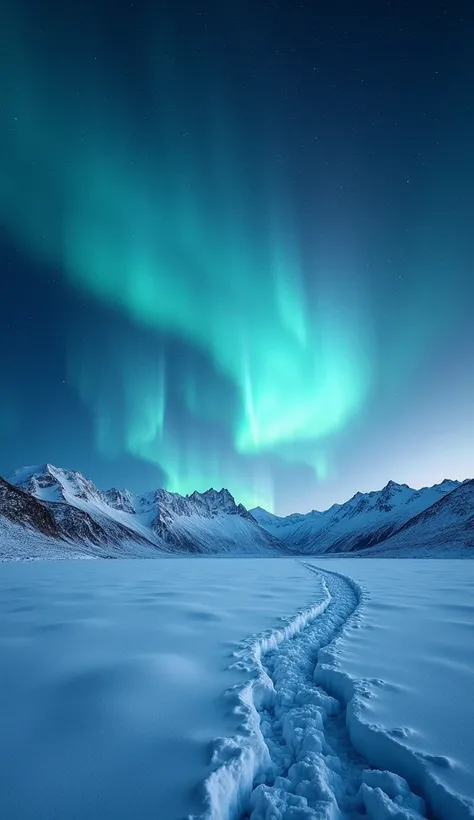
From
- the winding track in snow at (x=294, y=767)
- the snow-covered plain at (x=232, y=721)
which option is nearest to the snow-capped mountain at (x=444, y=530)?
the snow-covered plain at (x=232, y=721)

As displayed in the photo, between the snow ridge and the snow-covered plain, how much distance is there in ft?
0.05

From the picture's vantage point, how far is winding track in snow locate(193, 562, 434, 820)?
113 inches

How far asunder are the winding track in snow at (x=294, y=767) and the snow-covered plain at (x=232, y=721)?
0.02 m

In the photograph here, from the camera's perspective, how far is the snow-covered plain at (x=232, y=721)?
2.84m

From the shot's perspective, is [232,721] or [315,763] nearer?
[315,763]

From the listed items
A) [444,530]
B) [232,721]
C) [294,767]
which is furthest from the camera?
[444,530]

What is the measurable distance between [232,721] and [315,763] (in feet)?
2.98

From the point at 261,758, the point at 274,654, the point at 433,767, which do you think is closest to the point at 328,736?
the point at 261,758

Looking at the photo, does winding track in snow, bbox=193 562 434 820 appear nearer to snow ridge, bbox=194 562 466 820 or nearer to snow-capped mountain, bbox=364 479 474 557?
snow ridge, bbox=194 562 466 820

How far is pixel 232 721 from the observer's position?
12.8ft

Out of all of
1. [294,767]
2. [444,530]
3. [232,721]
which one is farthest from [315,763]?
[444,530]

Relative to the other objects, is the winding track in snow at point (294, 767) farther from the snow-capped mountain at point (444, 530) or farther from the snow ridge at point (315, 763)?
the snow-capped mountain at point (444, 530)

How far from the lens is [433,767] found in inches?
123

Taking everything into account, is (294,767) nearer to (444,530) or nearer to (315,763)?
(315,763)
